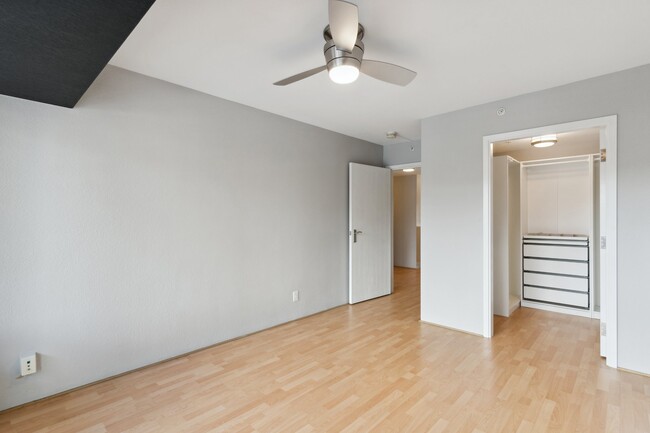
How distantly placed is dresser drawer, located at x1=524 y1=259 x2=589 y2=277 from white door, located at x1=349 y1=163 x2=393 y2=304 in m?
1.93

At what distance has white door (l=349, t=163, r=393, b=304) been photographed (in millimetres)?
4480

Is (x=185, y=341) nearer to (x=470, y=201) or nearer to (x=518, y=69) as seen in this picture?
(x=470, y=201)

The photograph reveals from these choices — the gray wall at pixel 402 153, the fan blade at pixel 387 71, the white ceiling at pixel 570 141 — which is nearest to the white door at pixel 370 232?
the gray wall at pixel 402 153

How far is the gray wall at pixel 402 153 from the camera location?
474 centimetres

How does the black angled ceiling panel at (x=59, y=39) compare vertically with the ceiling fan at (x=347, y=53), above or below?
below

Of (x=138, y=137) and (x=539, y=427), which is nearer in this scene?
(x=539, y=427)

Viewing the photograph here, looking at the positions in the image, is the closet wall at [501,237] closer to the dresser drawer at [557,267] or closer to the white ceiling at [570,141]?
the white ceiling at [570,141]

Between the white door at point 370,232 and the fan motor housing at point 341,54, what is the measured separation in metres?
2.54

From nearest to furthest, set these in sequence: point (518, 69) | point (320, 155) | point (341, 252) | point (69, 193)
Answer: point (69, 193)
point (518, 69)
point (320, 155)
point (341, 252)

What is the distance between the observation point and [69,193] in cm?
226

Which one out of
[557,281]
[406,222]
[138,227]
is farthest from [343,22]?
[406,222]

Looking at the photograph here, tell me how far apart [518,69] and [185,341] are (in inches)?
144

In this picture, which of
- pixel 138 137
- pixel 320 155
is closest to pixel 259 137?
pixel 320 155

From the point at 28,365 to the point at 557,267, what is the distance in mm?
5411
